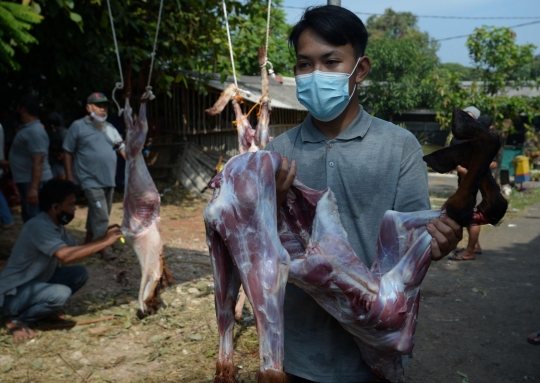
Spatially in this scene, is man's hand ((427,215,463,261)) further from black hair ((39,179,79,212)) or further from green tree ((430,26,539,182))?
green tree ((430,26,539,182))

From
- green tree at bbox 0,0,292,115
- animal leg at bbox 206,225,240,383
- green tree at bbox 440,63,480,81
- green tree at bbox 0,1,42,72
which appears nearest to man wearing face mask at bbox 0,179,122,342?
green tree at bbox 0,1,42,72

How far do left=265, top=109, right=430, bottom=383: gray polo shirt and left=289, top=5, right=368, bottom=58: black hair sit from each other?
308 mm

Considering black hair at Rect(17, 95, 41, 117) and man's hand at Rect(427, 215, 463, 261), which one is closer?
man's hand at Rect(427, 215, 463, 261)

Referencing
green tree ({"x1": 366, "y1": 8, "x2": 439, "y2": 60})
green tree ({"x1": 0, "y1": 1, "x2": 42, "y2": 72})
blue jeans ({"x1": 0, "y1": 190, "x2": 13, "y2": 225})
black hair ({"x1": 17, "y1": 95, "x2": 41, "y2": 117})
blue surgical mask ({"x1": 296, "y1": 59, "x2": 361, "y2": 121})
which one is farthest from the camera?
green tree ({"x1": 366, "y1": 8, "x2": 439, "y2": 60})

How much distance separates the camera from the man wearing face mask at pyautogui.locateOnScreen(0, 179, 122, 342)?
4527 millimetres

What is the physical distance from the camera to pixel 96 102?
6.61 metres

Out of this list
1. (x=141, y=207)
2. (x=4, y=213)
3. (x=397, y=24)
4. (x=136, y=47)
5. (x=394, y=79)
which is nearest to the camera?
(x=141, y=207)

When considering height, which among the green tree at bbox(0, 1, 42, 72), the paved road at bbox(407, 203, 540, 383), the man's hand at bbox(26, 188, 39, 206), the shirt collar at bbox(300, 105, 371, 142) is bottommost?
the paved road at bbox(407, 203, 540, 383)

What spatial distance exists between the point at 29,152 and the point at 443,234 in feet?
19.2

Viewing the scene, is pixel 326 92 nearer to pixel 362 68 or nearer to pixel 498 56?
pixel 362 68

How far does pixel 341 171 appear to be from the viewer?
6.66ft

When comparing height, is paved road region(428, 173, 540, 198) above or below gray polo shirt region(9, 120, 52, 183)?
below

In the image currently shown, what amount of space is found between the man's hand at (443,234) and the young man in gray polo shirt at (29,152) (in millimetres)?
5355

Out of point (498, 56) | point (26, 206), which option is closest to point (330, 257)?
point (26, 206)
